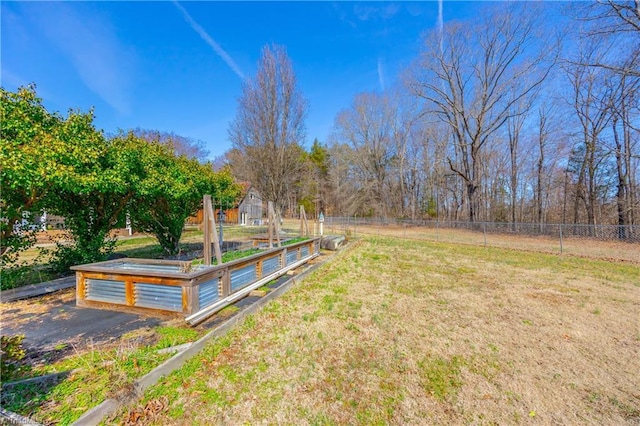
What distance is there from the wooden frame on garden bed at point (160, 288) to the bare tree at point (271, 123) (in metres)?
4.92

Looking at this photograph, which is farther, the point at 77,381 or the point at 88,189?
the point at 88,189

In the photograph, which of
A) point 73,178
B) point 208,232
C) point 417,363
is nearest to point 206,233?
point 208,232

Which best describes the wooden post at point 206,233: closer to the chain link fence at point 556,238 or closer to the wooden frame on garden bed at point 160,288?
the wooden frame on garden bed at point 160,288

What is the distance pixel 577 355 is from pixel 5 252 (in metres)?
8.29

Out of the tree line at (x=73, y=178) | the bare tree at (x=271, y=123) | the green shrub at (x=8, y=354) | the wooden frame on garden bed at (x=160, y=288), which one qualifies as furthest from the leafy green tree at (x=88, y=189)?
the bare tree at (x=271, y=123)

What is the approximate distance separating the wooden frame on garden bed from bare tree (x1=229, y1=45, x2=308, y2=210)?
4.92 m

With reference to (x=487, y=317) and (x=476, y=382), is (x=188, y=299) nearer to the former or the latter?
(x=476, y=382)

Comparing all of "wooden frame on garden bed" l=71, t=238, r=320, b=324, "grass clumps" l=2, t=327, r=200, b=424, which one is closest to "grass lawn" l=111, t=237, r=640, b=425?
"grass clumps" l=2, t=327, r=200, b=424

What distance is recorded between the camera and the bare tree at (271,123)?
8.52m

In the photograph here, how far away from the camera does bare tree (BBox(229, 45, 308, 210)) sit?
852cm

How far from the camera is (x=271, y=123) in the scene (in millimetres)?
8586

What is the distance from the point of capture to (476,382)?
236 cm

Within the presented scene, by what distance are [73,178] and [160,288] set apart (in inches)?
82.3

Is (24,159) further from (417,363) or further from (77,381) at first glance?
(417,363)
